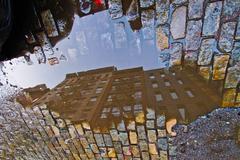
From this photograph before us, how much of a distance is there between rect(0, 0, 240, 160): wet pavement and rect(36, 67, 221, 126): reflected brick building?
12mm

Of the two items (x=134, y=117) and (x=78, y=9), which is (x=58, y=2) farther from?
(x=134, y=117)

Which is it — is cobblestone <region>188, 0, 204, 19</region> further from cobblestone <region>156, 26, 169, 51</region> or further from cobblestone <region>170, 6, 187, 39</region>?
cobblestone <region>156, 26, 169, 51</region>

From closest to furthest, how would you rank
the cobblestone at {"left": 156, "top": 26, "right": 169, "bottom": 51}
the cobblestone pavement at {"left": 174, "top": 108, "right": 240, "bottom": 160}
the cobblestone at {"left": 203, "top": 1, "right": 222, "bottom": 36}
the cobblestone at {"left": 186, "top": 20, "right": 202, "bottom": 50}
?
the cobblestone at {"left": 203, "top": 1, "right": 222, "bottom": 36}, the cobblestone at {"left": 186, "top": 20, "right": 202, "bottom": 50}, the cobblestone at {"left": 156, "top": 26, "right": 169, "bottom": 51}, the cobblestone pavement at {"left": 174, "top": 108, "right": 240, "bottom": 160}

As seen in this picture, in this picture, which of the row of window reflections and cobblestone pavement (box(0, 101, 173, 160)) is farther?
cobblestone pavement (box(0, 101, 173, 160))

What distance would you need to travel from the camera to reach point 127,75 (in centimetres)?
265

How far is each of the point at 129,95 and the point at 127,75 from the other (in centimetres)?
29

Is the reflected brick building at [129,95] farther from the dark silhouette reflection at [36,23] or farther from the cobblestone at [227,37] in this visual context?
the dark silhouette reflection at [36,23]

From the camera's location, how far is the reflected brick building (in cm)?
253

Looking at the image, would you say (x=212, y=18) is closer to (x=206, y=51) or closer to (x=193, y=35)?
(x=193, y=35)

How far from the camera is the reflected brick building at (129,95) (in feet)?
8.29

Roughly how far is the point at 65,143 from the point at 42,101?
858 mm

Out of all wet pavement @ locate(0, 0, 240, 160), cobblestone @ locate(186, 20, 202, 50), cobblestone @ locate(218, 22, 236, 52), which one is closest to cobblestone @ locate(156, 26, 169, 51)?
wet pavement @ locate(0, 0, 240, 160)

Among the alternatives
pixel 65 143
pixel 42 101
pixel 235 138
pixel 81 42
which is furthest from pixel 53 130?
pixel 235 138

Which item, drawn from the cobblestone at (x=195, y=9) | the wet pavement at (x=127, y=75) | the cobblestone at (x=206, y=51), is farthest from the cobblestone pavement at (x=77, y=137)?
the cobblestone at (x=195, y=9)
